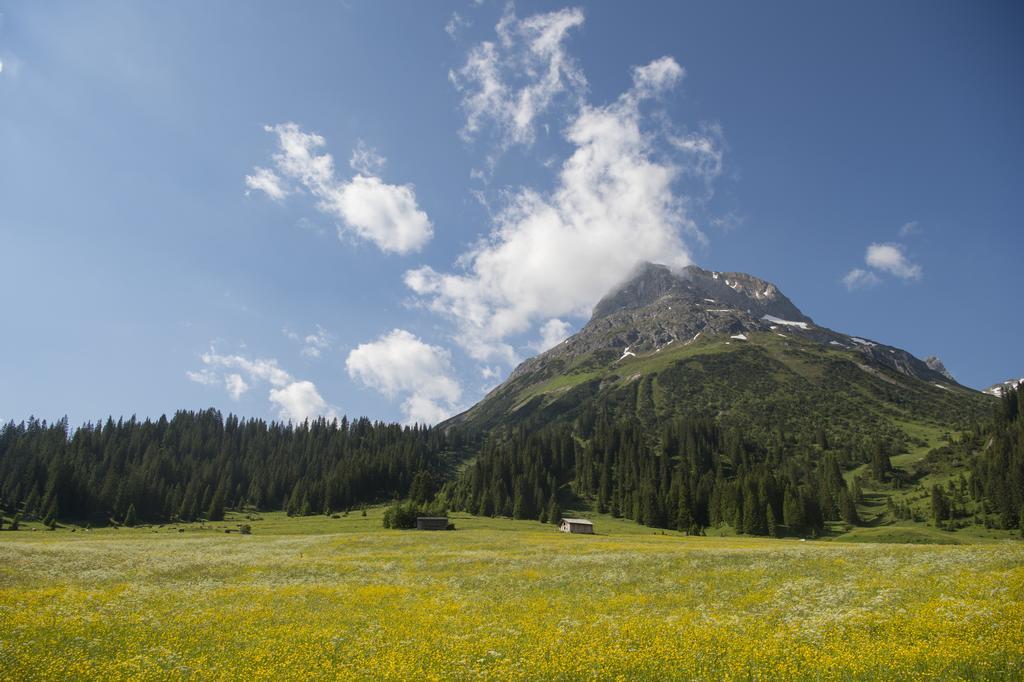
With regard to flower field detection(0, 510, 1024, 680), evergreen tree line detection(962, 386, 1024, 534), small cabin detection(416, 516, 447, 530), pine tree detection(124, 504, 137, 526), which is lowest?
pine tree detection(124, 504, 137, 526)

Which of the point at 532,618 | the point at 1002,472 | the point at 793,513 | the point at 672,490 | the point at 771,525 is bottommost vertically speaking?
the point at 771,525

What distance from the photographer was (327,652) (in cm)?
2109

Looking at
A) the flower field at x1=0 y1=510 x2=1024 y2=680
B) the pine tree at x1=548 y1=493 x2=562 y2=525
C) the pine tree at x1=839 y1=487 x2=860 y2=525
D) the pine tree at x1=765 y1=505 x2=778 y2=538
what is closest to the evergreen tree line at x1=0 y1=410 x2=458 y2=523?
the pine tree at x1=548 y1=493 x2=562 y2=525

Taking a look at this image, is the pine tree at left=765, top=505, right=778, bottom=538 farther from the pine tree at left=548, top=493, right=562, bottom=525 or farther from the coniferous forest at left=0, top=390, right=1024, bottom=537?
the pine tree at left=548, top=493, right=562, bottom=525

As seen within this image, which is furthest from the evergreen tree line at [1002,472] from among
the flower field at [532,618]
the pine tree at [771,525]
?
the flower field at [532,618]

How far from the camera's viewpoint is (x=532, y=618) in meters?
26.9

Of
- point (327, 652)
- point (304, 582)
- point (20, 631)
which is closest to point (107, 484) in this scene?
point (304, 582)

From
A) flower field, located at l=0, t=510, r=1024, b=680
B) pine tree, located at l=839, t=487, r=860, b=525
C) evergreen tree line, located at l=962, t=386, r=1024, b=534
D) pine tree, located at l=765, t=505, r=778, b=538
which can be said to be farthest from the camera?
pine tree, located at l=839, t=487, r=860, b=525

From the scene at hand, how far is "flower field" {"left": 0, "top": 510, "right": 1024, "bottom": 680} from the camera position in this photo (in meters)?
18.1

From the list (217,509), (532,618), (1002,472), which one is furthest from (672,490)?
(217,509)

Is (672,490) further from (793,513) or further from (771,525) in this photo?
(793,513)

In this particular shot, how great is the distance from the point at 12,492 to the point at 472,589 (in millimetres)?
181880

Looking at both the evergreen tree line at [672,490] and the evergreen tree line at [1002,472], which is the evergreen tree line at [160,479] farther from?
the evergreen tree line at [1002,472]

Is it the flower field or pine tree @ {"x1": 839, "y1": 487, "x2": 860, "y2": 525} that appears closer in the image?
the flower field
